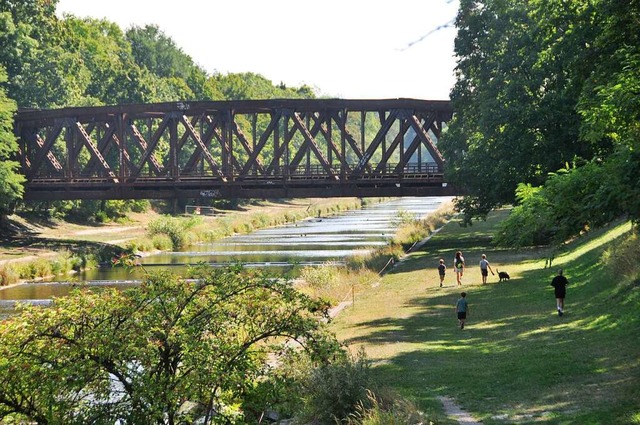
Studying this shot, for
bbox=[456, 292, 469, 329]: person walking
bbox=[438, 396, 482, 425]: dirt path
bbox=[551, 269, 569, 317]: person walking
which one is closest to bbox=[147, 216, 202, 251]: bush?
bbox=[456, 292, 469, 329]: person walking

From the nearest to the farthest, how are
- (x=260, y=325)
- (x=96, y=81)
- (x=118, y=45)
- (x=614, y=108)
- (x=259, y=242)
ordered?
1. (x=260, y=325)
2. (x=614, y=108)
3. (x=259, y=242)
4. (x=96, y=81)
5. (x=118, y=45)

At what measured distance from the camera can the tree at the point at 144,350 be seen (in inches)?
622

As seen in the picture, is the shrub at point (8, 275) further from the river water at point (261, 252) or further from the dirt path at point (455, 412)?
the dirt path at point (455, 412)

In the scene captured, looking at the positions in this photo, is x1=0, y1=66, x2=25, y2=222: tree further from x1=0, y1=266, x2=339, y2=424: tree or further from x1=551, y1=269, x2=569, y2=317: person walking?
x1=0, y1=266, x2=339, y2=424: tree

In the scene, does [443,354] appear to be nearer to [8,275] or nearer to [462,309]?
[462,309]

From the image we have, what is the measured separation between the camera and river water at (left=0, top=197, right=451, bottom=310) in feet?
170

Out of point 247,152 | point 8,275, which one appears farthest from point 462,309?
point 247,152

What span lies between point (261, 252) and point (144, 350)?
52.7 meters

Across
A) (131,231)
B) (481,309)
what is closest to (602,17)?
(481,309)

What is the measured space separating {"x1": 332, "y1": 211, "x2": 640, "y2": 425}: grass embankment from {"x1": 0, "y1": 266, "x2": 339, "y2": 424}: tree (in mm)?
4332

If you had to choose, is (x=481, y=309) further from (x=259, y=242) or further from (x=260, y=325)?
(x=259, y=242)

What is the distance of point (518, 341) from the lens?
27.3 m

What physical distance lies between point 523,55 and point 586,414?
123 feet

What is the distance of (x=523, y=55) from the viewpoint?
53.1 metres
